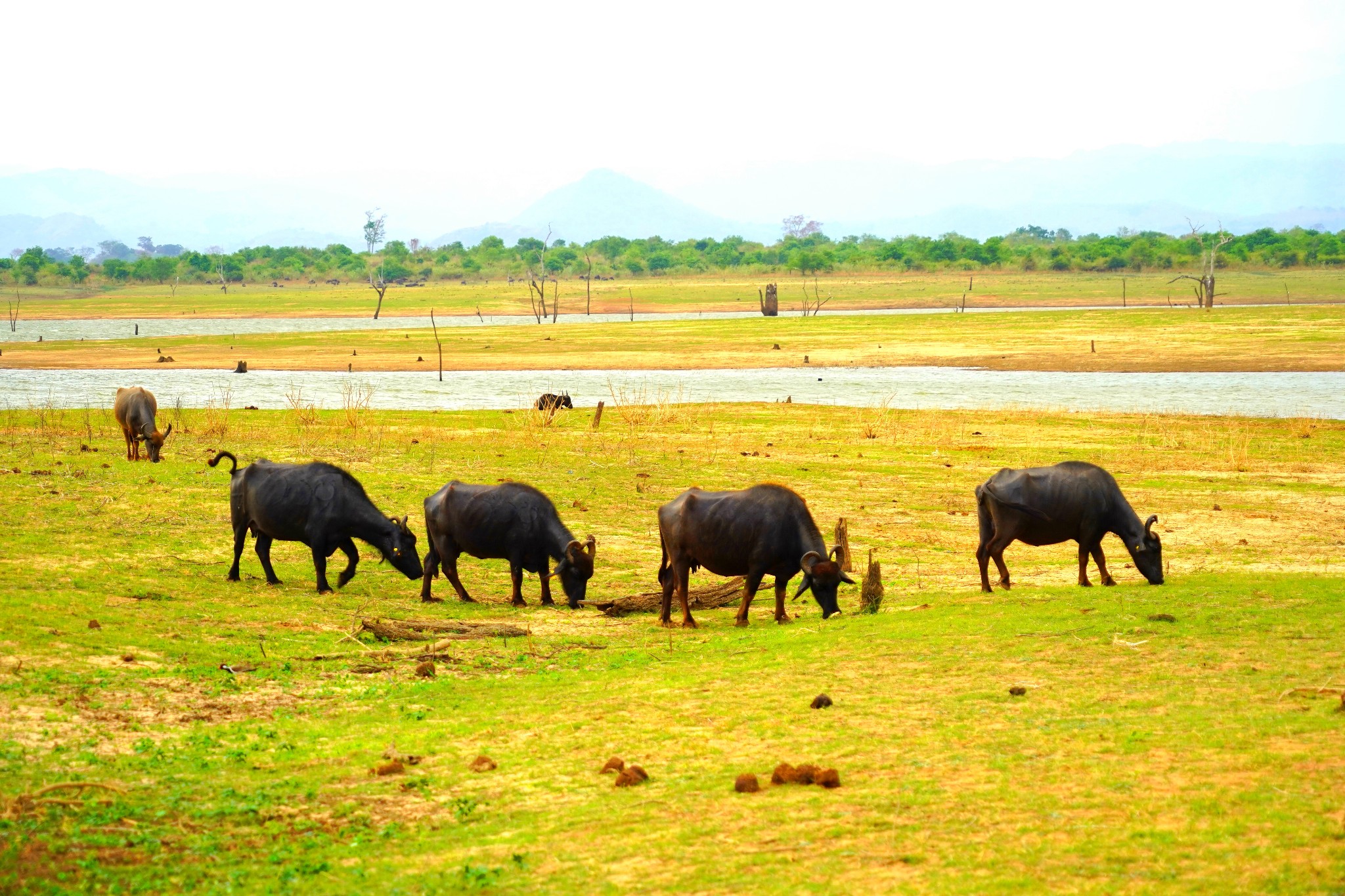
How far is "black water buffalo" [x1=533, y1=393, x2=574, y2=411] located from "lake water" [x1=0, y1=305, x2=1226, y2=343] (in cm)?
4384

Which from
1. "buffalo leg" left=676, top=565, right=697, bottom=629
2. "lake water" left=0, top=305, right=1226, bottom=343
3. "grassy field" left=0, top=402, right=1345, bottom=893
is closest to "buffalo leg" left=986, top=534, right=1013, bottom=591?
"grassy field" left=0, top=402, right=1345, bottom=893

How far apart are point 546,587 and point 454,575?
1093mm

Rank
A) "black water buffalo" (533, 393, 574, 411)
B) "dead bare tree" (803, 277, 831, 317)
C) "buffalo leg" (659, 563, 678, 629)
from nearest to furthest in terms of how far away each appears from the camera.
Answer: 1. "buffalo leg" (659, 563, 678, 629)
2. "black water buffalo" (533, 393, 574, 411)
3. "dead bare tree" (803, 277, 831, 317)

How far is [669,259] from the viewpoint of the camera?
140 metres

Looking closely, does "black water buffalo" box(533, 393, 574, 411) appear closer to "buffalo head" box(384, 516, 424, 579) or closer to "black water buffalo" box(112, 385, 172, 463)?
"black water buffalo" box(112, 385, 172, 463)

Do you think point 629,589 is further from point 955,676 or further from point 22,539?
point 22,539

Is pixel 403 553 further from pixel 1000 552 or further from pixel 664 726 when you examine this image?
pixel 1000 552

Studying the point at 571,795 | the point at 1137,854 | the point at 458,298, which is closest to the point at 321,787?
the point at 571,795

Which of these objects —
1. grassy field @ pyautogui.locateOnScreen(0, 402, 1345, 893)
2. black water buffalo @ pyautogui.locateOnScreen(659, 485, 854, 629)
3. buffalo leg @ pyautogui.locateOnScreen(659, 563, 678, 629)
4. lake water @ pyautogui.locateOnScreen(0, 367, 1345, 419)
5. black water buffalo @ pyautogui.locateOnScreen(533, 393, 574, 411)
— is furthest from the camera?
lake water @ pyautogui.locateOnScreen(0, 367, 1345, 419)

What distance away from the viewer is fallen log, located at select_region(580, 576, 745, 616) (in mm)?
14438

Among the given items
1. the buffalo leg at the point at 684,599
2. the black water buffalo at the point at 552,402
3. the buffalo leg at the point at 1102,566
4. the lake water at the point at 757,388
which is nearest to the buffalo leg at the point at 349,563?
the buffalo leg at the point at 684,599

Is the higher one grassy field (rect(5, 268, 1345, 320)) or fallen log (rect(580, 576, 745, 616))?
grassy field (rect(5, 268, 1345, 320))

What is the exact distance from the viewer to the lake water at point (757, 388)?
41.4 meters

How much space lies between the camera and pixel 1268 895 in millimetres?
5719
